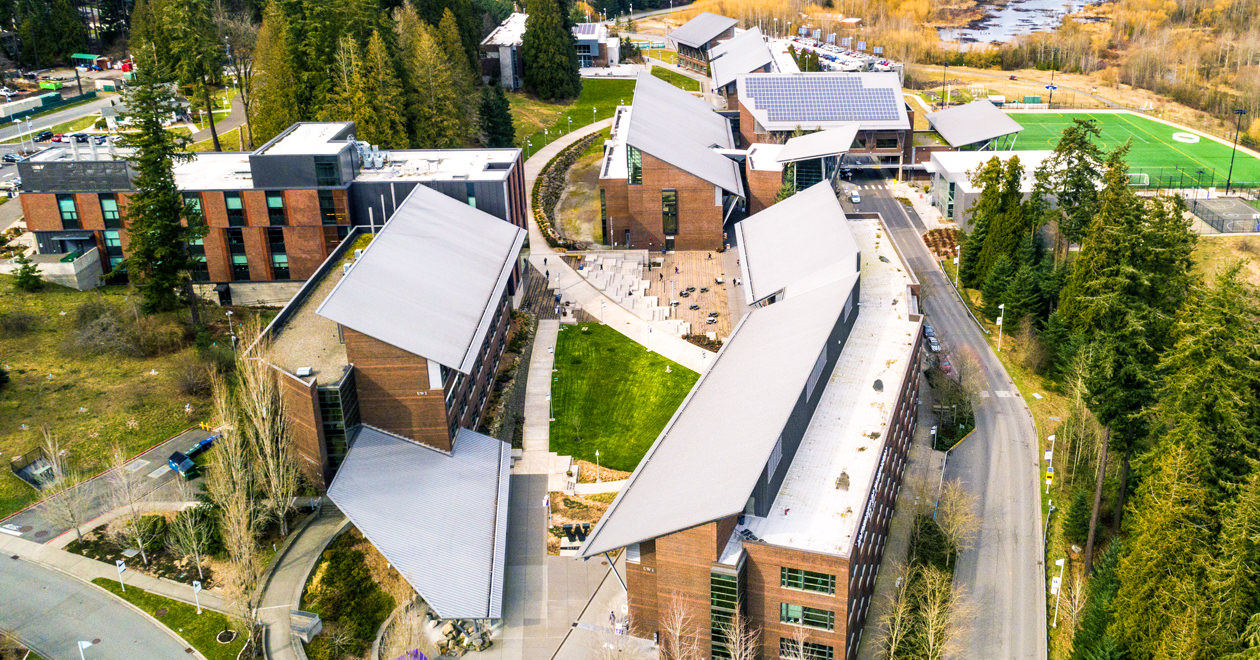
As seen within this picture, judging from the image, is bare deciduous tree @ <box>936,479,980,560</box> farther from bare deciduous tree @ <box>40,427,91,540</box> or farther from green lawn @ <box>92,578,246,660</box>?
bare deciduous tree @ <box>40,427,91,540</box>

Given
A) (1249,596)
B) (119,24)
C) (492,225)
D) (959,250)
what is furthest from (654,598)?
(119,24)

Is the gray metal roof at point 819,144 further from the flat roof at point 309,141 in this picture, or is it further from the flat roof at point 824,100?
the flat roof at point 309,141

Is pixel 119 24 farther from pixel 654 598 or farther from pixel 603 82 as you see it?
pixel 654 598

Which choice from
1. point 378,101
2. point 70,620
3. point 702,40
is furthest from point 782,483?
point 702,40

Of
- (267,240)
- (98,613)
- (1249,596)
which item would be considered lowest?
(98,613)

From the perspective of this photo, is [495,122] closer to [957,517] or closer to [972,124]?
[972,124]

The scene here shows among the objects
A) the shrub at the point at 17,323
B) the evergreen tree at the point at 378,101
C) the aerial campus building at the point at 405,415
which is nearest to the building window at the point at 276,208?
the aerial campus building at the point at 405,415
